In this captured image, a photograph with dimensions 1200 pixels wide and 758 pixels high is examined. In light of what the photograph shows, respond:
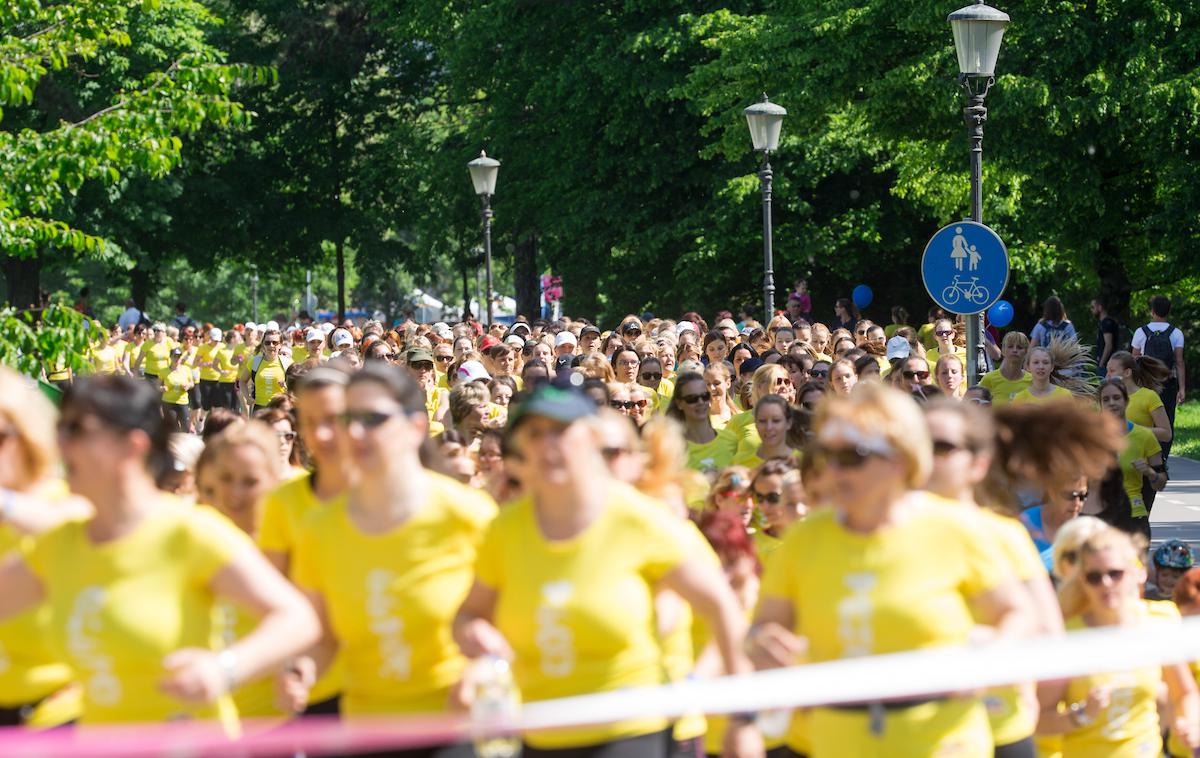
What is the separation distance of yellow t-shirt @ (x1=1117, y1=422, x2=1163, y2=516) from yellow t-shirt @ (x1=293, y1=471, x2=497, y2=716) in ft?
21.0

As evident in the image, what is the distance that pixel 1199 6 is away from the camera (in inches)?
917

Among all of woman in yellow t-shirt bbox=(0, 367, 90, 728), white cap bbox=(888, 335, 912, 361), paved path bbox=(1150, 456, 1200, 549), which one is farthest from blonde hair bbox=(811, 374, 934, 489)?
white cap bbox=(888, 335, 912, 361)

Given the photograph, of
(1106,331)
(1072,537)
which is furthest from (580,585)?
(1106,331)

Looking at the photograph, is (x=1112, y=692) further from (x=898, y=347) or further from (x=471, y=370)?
(x=898, y=347)

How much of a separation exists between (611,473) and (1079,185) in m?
20.3

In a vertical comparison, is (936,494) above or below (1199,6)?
below

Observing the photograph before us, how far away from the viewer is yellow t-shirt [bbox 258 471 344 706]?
5.65 metres

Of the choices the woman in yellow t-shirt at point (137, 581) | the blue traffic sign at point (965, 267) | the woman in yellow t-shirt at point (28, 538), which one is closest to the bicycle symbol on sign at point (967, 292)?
the blue traffic sign at point (965, 267)

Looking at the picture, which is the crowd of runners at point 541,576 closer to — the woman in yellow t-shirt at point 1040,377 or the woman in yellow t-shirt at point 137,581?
the woman in yellow t-shirt at point 137,581

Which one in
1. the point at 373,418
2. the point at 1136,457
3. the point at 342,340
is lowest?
the point at 1136,457

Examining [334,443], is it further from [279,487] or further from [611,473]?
[611,473]

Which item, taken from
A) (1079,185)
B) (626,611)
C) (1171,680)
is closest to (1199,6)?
(1079,185)

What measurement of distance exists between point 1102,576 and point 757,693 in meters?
1.94

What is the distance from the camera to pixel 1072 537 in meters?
6.28
